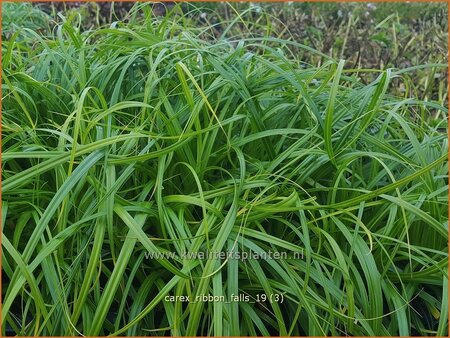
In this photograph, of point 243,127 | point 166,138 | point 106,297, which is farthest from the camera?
point 243,127

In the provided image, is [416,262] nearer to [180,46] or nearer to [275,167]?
[275,167]

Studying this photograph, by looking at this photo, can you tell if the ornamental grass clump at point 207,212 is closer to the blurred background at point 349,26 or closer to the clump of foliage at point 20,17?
the clump of foliage at point 20,17

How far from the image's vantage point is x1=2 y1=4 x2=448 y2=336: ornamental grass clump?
1329 mm

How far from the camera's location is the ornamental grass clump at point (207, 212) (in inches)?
52.3

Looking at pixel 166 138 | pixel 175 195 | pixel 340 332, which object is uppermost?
pixel 166 138

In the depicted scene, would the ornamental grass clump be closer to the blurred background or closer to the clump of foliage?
the clump of foliage

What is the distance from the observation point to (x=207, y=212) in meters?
1.44

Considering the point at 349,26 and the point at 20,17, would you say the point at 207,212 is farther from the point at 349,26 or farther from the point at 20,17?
the point at 349,26

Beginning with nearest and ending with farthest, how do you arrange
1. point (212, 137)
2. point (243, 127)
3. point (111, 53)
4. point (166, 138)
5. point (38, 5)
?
point (166, 138), point (212, 137), point (243, 127), point (111, 53), point (38, 5)

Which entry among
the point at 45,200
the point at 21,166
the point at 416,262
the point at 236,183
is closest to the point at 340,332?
the point at 416,262

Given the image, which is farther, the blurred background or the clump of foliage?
the blurred background

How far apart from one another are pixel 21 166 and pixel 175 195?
0.45m

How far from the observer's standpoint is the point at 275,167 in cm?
153

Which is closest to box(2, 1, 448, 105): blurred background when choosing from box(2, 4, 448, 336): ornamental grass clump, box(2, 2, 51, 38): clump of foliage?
box(2, 2, 51, 38): clump of foliage
